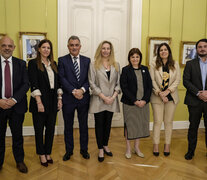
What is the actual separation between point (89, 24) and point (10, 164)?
3148 millimetres

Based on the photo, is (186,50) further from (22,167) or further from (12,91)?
(22,167)

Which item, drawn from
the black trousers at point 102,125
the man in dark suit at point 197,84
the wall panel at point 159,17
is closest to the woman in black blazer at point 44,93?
the black trousers at point 102,125

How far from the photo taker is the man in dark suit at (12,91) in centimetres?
Answer: 270

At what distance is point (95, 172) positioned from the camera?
114 inches

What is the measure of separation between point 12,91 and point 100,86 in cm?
119

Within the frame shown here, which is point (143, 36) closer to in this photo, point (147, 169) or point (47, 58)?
point (47, 58)

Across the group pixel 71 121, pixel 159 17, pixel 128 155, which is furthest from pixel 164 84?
pixel 159 17

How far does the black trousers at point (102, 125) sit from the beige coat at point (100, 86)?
9cm

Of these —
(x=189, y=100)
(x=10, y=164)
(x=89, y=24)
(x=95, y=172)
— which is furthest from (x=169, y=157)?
(x=89, y=24)

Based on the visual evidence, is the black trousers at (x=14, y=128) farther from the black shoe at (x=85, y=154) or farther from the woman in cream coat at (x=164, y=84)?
the woman in cream coat at (x=164, y=84)

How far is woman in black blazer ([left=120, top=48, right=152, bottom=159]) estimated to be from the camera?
10.5 ft

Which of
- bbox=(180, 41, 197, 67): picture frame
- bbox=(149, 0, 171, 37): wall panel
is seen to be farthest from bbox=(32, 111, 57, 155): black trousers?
bbox=(180, 41, 197, 67): picture frame

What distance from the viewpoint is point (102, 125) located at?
3.24 m

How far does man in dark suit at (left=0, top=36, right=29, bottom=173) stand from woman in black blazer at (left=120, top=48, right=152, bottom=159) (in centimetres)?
141
